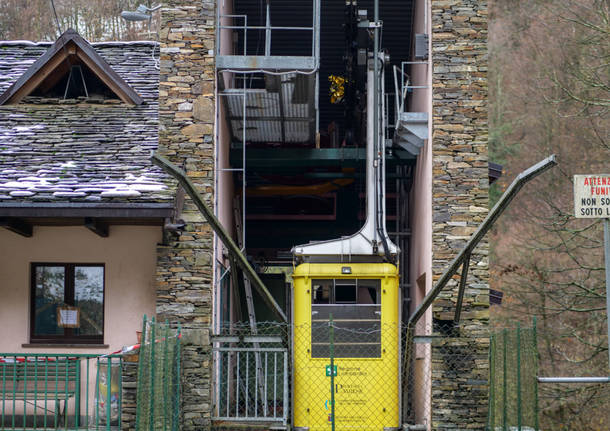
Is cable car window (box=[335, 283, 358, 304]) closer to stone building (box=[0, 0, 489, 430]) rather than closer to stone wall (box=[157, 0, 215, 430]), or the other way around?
stone building (box=[0, 0, 489, 430])

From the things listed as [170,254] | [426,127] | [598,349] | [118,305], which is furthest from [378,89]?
[598,349]

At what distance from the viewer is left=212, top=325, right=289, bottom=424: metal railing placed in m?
11.5

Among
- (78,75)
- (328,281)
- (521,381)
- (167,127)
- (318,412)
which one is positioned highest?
(78,75)

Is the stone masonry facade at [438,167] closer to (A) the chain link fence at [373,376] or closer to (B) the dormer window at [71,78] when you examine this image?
(A) the chain link fence at [373,376]

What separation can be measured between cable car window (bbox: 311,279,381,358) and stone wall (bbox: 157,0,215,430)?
5.08 ft

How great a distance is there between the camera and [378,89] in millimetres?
14117

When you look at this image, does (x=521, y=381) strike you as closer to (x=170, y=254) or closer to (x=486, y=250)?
(x=486, y=250)

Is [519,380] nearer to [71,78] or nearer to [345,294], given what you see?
[345,294]

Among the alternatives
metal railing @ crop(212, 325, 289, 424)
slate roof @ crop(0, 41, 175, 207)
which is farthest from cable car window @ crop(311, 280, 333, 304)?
slate roof @ crop(0, 41, 175, 207)

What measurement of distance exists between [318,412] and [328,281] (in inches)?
72.6

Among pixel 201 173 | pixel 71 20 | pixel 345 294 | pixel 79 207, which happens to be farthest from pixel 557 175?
pixel 71 20

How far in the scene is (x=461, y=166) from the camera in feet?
42.0

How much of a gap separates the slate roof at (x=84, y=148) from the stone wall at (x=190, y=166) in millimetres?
590

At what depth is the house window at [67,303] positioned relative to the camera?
42.1 feet
